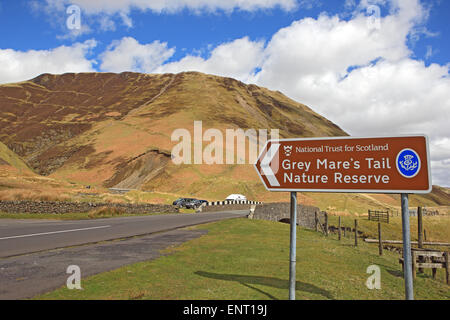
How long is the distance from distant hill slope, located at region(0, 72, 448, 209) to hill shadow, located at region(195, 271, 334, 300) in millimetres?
52122

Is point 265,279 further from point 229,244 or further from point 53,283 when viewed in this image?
point 229,244

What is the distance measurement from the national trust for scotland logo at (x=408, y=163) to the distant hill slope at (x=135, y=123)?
54472 mm

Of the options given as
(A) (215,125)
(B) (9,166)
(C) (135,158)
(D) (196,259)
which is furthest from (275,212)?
(A) (215,125)

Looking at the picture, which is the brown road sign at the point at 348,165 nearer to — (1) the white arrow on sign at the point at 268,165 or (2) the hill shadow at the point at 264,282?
(1) the white arrow on sign at the point at 268,165

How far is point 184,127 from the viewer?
8856 centimetres

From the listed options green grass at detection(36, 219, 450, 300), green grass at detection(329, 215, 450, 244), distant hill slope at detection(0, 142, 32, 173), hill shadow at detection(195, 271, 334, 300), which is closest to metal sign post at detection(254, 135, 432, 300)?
hill shadow at detection(195, 271, 334, 300)

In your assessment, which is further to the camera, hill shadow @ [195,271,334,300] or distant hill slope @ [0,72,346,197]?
distant hill slope @ [0,72,346,197]

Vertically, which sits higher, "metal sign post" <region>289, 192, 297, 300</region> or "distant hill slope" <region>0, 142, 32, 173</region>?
"distant hill slope" <region>0, 142, 32, 173</region>

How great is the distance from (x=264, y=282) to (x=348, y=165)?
116 inches

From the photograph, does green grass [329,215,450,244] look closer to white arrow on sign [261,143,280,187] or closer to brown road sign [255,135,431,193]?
brown road sign [255,135,431,193]

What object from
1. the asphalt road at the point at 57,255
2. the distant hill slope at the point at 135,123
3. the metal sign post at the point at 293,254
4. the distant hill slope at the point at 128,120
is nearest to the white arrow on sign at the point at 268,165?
the metal sign post at the point at 293,254

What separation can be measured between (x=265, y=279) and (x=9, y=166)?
53.7 metres

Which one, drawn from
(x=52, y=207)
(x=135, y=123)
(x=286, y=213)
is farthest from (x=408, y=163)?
(x=135, y=123)

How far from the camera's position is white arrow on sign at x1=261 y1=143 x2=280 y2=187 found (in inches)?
215
